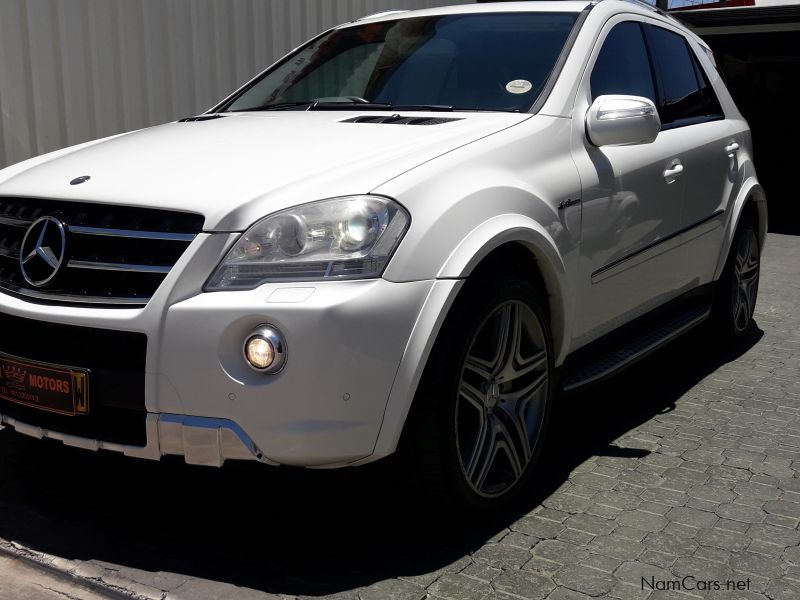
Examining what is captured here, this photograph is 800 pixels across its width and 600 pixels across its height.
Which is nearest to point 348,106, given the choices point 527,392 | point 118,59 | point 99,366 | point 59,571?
point 527,392

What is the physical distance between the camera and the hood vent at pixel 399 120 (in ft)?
11.7

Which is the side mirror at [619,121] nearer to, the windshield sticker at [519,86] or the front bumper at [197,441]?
the windshield sticker at [519,86]

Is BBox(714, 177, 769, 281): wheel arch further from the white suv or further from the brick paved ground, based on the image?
the brick paved ground

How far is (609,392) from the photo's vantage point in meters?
4.95

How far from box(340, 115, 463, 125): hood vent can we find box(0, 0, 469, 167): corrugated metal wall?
9.77 feet

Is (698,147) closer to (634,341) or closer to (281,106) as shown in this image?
(634,341)

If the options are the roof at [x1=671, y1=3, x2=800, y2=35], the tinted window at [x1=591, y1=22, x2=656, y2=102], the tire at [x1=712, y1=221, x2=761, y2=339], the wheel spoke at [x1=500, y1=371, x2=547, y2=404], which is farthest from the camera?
the roof at [x1=671, y1=3, x2=800, y2=35]

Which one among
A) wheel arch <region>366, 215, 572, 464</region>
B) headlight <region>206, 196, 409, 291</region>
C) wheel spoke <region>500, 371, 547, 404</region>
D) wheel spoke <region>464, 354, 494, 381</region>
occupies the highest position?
headlight <region>206, 196, 409, 291</region>

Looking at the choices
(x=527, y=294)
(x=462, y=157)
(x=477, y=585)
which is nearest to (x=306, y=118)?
(x=462, y=157)

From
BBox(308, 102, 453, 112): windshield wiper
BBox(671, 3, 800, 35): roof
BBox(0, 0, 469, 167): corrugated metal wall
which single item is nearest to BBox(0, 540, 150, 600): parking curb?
BBox(308, 102, 453, 112): windshield wiper

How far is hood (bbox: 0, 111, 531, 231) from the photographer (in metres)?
2.89

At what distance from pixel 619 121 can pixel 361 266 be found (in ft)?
4.80

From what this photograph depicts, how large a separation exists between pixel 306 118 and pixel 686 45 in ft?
8.11

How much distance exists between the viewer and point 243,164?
312 cm
